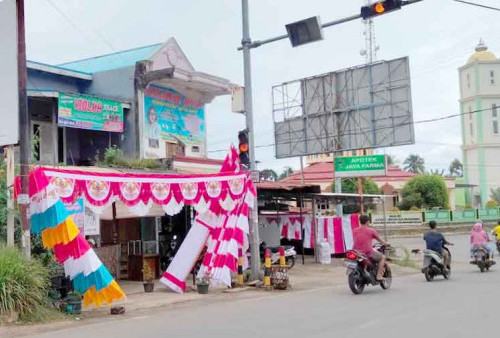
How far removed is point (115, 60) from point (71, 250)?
12442 millimetres

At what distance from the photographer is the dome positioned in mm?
67000

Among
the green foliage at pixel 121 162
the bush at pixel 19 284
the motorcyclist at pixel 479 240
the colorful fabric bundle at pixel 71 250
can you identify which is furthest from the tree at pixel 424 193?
the bush at pixel 19 284

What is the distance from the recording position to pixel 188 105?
22.7m

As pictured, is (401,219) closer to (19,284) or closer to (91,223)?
(91,223)

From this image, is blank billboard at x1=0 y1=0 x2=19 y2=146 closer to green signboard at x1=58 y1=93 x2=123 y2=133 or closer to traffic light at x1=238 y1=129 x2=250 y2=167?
traffic light at x1=238 y1=129 x2=250 y2=167

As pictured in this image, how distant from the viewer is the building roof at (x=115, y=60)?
21.2 m

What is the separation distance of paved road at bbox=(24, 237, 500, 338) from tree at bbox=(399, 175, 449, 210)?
40531mm

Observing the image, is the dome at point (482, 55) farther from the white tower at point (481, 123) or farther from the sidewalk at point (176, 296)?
the sidewalk at point (176, 296)

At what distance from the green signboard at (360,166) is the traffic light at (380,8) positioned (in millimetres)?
13902

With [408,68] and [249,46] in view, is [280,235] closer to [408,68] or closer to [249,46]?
[408,68]

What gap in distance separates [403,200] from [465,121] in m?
22.7

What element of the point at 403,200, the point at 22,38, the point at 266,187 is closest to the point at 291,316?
the point at 22,38

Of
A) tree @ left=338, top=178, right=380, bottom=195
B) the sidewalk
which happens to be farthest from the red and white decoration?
tree @ left=338, top=178, right=380, bottom=195

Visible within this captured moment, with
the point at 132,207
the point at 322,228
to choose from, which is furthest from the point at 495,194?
the point at 132,207
